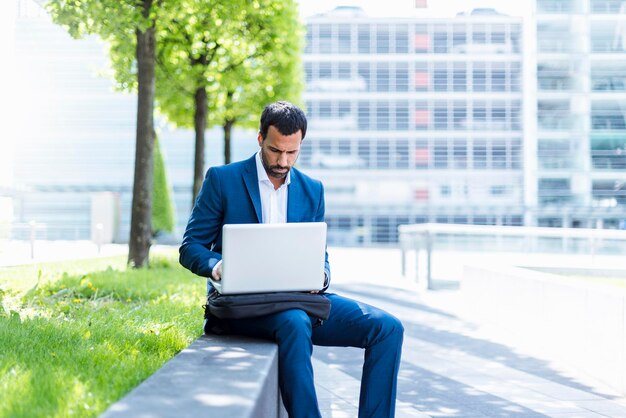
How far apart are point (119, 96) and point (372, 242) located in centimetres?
1910

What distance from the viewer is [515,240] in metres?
13.2

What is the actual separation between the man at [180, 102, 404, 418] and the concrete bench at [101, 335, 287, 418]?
4.3 inches

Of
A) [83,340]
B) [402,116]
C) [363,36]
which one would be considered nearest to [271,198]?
[83,340]

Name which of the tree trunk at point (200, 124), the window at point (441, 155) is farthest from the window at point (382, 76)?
the tree trunk at point (200, 124)

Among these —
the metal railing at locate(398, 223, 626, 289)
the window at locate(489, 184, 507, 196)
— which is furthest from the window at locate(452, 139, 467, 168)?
the metal railing at locate(398, 223, 626, 289)

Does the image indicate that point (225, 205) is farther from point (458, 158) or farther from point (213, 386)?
point (458, 158)

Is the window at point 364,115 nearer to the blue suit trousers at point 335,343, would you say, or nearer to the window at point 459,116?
the window at point 459,116

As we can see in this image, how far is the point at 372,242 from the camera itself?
5244 cm

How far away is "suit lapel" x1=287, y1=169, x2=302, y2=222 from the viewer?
14.4 feet

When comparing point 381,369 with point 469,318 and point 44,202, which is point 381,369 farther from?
point 44,202

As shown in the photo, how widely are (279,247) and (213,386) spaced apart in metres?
1.02

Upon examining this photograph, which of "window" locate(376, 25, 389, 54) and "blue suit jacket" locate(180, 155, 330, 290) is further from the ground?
"window" locate(376, 25, 389, 54)

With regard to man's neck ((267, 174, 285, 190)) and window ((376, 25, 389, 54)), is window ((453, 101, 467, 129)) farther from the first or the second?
man's neck ((267, 174, 285, 190))

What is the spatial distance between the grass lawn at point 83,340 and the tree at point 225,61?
7.53 metres
